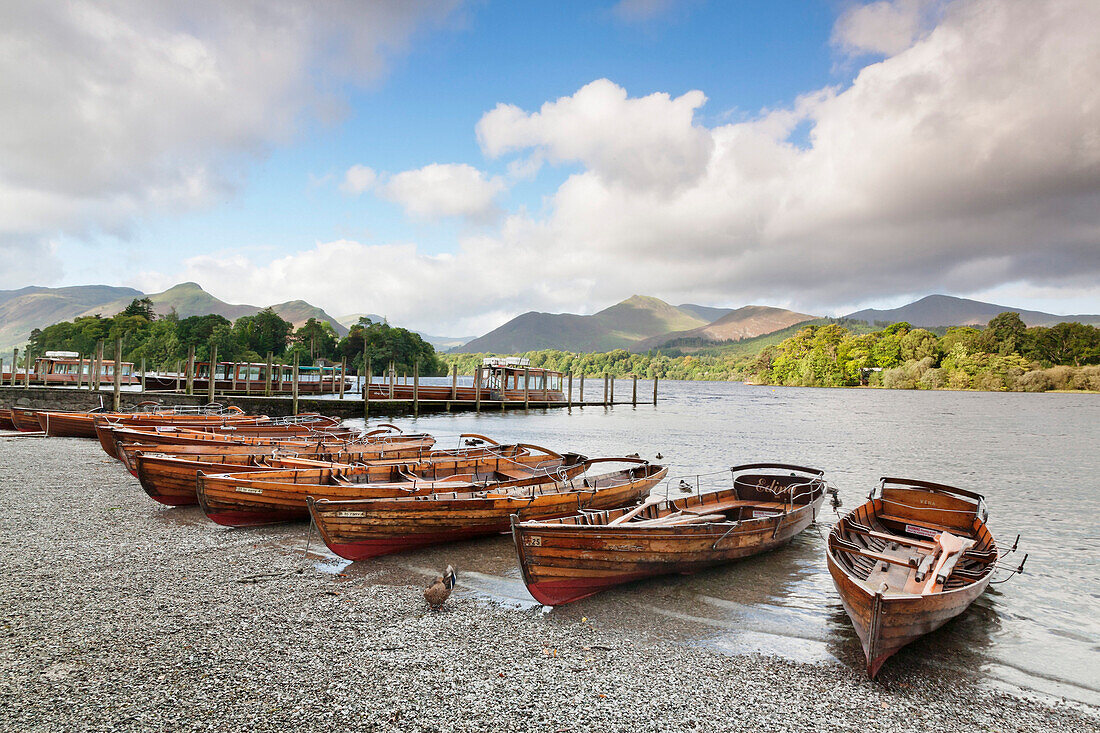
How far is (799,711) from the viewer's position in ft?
17.8

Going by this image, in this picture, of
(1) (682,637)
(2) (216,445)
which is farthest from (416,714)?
(2) (216,445)

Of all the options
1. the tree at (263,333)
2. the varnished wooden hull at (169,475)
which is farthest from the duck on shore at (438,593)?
the tree at (263,333)

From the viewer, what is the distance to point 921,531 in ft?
30.6

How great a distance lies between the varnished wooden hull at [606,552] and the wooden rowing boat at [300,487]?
3.69 metres

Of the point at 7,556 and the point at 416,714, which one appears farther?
the point at 7,556

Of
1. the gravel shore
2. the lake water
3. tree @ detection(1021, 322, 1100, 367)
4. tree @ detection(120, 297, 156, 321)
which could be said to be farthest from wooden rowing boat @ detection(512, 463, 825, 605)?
tree @ detection(1021, 322, 1100, 367)

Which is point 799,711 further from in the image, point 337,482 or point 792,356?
point 792,356

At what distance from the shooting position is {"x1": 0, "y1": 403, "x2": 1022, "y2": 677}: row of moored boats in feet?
23.6

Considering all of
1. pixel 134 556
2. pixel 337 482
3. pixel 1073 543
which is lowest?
pixel 1073 543

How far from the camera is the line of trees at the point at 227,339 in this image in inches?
3489

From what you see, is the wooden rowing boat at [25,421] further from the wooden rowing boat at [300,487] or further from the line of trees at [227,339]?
the line of trees at [227,339]

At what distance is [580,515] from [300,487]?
5663mm

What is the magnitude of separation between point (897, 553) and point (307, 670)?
27.4 ft

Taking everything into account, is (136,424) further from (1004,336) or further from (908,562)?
(1004,336)
